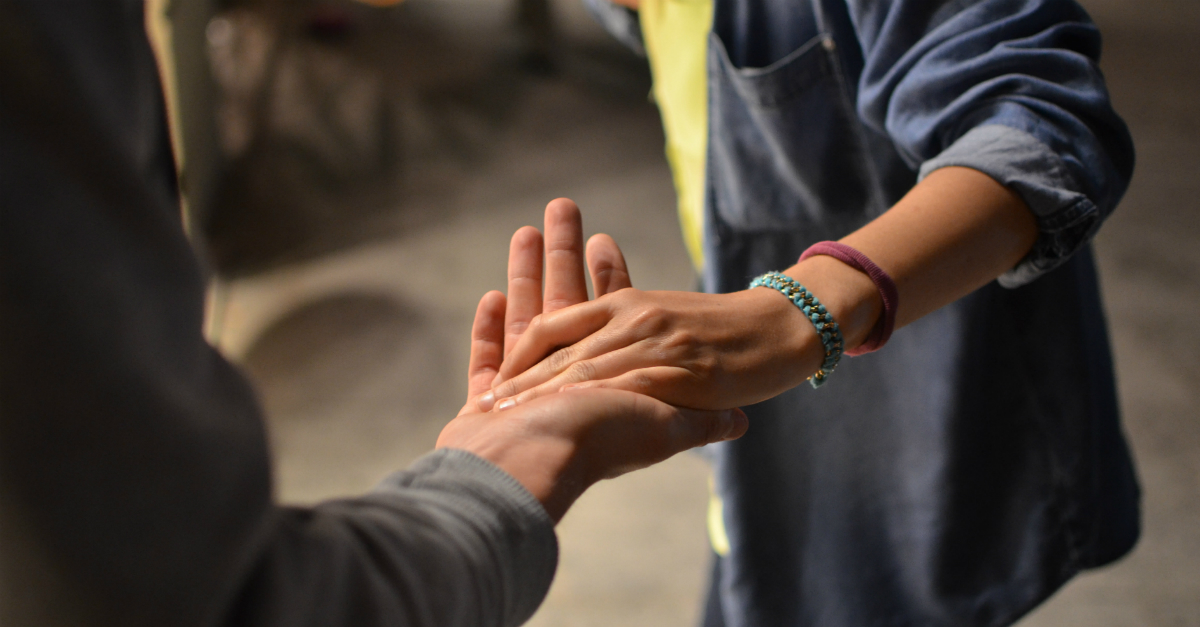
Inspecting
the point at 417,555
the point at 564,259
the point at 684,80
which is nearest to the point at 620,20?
the point at 684,80

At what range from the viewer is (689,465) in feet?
5.63

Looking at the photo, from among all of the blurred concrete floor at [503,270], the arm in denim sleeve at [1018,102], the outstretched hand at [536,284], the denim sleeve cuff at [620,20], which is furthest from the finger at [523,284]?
the blurred concrete floor at [503,270]

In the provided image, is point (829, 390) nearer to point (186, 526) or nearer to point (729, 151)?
point (729, 151)

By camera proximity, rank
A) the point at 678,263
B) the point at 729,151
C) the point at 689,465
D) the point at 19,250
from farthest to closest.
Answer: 1. the point at 678,263
2. the point at 689,465
3. the point at 729,151
4. the point at 19,250

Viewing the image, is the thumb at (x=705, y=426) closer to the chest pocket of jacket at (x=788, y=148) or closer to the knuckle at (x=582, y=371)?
the knuckle at (x=582, y=371)

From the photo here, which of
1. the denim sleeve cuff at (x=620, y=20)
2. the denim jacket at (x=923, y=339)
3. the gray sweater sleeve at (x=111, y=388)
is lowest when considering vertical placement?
the denim jacket at (x=923, y=339)

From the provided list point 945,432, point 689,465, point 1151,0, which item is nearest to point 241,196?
point 689,465

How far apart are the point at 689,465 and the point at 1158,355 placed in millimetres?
1153

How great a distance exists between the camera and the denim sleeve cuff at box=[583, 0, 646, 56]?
98 centimetres

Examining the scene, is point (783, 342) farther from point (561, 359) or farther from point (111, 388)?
point (111, 388)

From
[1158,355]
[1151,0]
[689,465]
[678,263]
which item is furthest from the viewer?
[1151,0]

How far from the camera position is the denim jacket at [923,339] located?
1.92ft

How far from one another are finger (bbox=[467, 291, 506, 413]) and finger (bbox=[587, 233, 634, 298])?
79mm

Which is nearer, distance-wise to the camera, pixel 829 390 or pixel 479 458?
pixel 479 458
